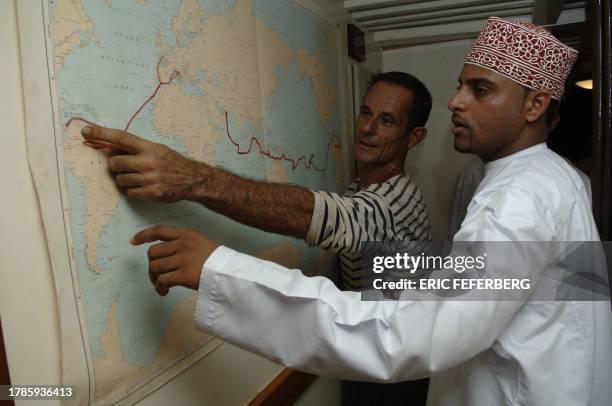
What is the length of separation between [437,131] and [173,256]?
215 centimetres

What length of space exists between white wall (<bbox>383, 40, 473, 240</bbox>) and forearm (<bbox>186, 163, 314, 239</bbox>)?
1.69 meters

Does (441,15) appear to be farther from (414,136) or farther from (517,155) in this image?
(517,155)

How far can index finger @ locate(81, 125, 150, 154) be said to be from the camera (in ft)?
2.27

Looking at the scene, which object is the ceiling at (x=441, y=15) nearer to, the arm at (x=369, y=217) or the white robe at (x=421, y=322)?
the arm at (x=369, y=217)

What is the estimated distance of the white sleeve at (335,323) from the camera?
0.71m

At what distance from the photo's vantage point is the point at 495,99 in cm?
105

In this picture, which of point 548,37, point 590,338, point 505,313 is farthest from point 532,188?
point 548,37

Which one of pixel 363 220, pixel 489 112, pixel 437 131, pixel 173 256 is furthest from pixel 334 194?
pixel 437 131

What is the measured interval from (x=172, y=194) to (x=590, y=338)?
905 mm

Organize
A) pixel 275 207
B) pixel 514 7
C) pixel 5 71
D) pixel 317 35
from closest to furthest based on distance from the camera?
pixel 5 71
pixel 275 207
pixel 317 35
pixel 514 7

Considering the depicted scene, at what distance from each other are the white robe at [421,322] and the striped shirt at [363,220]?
0.33 meters

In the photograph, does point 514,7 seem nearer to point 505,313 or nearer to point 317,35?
point 317,35

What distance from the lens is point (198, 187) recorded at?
819 millimetres

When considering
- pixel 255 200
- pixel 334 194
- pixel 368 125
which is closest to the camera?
pixel 255 200
